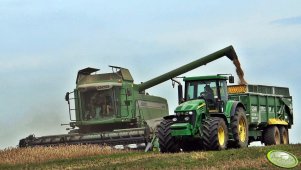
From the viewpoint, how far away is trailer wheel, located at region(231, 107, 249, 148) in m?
19.5

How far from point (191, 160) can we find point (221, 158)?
837mm

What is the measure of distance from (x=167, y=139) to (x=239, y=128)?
3.37m

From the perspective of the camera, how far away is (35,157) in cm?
2034

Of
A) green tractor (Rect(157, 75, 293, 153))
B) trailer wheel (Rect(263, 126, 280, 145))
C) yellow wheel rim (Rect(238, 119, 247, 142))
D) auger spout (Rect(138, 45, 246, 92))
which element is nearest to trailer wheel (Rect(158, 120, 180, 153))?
green tractor (Rect(157, 75, 293, 153))

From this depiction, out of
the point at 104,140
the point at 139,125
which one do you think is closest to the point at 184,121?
the point at 104,140

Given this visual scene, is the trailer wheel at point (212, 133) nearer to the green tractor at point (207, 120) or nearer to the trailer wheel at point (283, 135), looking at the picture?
the green tractor at point (207, 120)

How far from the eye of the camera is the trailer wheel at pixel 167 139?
18.5 metres

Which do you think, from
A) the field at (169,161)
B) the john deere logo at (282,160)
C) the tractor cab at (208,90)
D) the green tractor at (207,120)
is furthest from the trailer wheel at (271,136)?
the john deere logo at (282,160)

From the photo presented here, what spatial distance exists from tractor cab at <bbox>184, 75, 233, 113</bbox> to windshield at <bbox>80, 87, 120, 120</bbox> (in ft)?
26.9

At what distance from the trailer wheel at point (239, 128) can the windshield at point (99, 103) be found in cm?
818

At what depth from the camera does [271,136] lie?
79.4ft

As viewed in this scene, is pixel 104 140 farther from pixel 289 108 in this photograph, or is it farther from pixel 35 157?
pixel 289 108

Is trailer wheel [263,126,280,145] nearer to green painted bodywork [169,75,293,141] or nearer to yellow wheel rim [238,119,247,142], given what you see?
green painted bodywork [169,75,293,141]

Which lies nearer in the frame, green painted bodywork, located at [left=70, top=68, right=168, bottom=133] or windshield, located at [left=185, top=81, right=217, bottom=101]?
windshield, located at [left=185, top=81, right=217, bottom=101]
